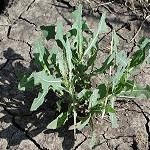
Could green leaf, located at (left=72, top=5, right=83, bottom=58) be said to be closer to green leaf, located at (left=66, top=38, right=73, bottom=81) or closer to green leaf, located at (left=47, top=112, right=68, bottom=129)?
green leaf, located at (left=66, top=38, right=73, bottom=81)

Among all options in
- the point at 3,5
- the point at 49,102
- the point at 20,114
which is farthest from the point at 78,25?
the point at 3,5

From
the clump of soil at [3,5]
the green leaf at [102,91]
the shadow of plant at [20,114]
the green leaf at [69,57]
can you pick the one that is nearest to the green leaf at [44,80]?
the green leaf at [69,57]

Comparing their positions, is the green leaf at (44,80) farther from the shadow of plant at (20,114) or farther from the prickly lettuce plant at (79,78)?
the shadow of plant at (20,114)

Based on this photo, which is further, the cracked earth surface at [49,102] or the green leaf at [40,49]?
the cracked earth surface at [49,102]

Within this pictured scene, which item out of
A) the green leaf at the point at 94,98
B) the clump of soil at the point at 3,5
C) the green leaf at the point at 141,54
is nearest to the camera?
the green leaf at the point at 94,98

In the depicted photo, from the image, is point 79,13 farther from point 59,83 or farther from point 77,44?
point 59,83

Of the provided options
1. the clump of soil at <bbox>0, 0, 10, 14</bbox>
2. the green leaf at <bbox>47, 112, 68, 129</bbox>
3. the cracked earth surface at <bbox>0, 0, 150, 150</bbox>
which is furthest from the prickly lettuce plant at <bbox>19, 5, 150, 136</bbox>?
Result: the clump of soil at <bbox>0, 0, 10, 14</bbox>
